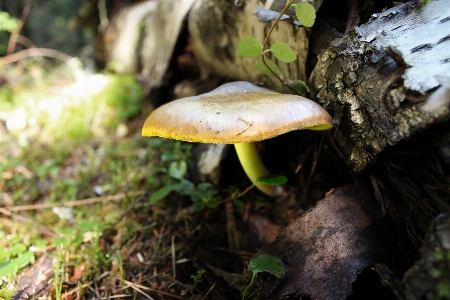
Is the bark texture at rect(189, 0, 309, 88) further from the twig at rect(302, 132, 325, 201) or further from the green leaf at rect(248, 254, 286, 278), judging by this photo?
the green leaf at rect(248, 254, 286, 278)

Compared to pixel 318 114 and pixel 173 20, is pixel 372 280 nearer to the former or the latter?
pixel 318 114

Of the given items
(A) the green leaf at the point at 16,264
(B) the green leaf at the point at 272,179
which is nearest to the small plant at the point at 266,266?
(B) the green leaf at the point at 272,179

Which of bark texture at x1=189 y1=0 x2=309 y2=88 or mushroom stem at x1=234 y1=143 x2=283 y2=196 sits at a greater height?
bark texture at x1=189 y1=0 x2=309 y2=88

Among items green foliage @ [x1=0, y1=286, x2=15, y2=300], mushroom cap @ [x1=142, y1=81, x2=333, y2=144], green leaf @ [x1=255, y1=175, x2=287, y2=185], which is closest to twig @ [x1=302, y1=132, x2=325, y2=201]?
green leaf @ [x1=255, y1=175, x2=287, y2=185]

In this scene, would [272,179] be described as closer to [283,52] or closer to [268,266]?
[268,266]

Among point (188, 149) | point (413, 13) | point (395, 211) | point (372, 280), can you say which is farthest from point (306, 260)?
point (188, 149)

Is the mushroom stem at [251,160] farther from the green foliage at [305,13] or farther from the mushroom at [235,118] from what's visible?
the green foliage at [305,13]
